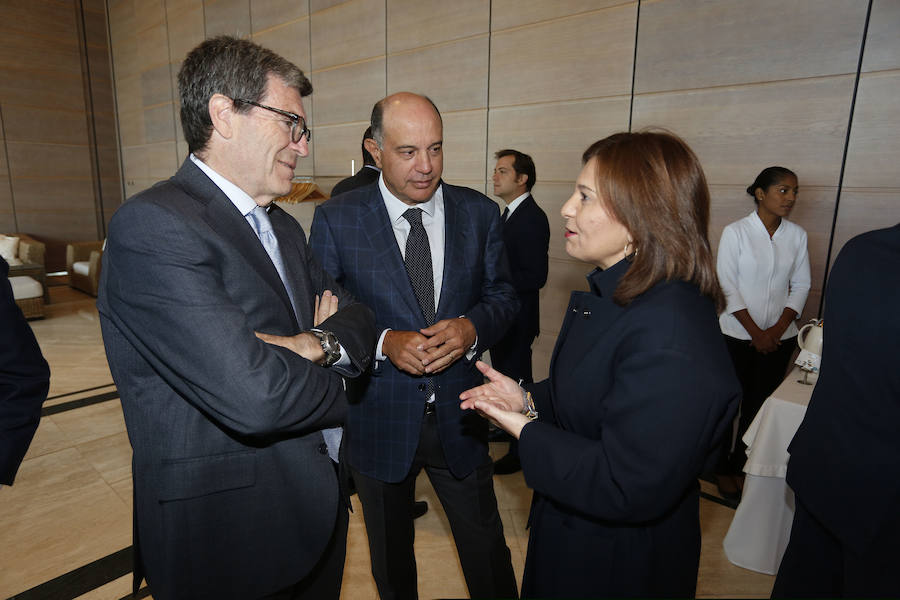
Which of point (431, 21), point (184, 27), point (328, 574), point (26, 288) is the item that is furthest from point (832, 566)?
point (184, 27)

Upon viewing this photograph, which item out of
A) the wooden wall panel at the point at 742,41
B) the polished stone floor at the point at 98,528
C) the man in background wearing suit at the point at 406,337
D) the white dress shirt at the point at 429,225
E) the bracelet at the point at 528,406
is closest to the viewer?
the bracelet at the point at 528,406

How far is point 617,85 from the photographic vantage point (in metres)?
3.83

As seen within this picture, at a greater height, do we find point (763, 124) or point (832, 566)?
point (763, 124)

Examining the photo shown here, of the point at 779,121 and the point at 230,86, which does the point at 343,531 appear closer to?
the point at 230,86

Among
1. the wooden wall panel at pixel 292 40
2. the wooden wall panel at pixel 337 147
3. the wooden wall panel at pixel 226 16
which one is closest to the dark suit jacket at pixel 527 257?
the wooden wall panel at pixel 337 147

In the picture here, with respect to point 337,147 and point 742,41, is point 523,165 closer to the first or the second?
point 742,41

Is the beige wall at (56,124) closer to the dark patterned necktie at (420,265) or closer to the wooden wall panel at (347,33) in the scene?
the wooden wall panel at (347,33)

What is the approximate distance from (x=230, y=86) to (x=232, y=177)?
0.20 meters

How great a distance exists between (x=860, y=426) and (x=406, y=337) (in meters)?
1.22

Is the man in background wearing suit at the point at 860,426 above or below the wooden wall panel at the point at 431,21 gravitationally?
below

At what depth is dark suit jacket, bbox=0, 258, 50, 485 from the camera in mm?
1146

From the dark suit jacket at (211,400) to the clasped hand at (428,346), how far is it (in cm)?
46

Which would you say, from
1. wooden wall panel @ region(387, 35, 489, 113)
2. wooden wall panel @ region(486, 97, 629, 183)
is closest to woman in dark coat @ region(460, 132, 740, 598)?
wooden wall panel @ region(486, 97, 629, 183)

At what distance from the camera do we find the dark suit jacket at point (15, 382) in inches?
45.1
